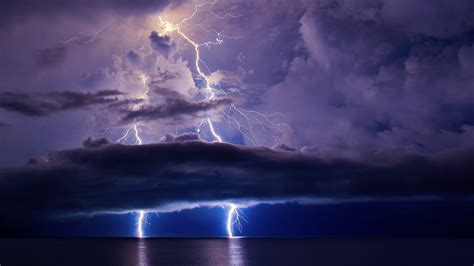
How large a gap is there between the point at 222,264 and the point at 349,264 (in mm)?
17343

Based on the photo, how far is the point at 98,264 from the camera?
6359 cm

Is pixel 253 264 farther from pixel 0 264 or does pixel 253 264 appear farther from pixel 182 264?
pixel 0 264

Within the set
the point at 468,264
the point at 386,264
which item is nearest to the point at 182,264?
the point at 386,264

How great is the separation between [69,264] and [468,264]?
53.6 metres

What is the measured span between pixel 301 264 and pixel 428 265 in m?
16.4

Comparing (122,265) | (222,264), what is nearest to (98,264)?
(122,265)

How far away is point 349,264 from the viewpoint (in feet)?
209

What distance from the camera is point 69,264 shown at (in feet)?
212

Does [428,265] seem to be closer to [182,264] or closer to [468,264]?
[468,264]

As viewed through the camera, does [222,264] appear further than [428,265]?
Yes

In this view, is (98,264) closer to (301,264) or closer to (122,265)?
(122,265)

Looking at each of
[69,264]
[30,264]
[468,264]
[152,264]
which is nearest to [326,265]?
Result: [468,264]

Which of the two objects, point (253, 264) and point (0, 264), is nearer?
point (0, 264)

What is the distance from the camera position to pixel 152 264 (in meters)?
64.7
